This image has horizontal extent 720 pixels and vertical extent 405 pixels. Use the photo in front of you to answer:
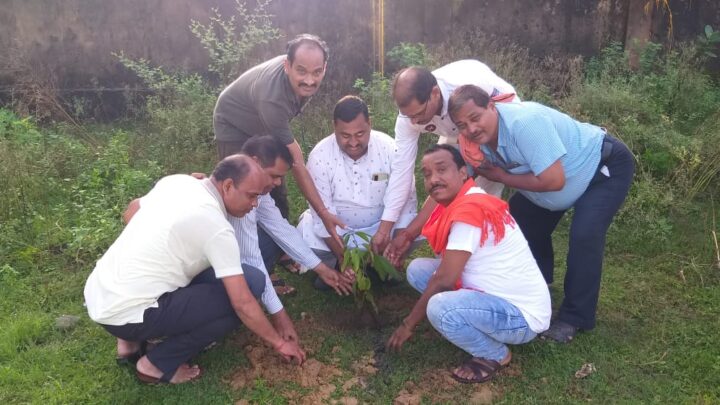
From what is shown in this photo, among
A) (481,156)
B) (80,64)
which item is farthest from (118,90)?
(481,156)

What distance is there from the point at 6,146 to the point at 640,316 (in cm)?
496

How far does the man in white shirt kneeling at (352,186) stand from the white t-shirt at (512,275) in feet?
3.18

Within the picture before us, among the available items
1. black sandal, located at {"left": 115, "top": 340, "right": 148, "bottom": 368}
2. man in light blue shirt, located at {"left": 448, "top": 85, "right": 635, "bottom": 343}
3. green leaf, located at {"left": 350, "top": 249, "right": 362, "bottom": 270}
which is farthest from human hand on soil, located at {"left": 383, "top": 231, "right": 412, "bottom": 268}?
black sandal, located at {"left": 115, "top": 340, "right": 148, "bottom": 368}

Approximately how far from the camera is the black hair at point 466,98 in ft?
8.98

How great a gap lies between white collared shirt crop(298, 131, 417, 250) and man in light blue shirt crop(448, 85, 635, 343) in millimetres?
828

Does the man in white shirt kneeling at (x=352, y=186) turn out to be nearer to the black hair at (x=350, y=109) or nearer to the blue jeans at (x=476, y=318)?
the black hair at (x=350, y=109)

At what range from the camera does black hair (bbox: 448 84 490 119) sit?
8.98 feet

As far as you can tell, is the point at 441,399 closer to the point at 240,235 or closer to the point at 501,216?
the point at 501,216

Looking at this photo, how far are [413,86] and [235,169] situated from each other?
0.98 m

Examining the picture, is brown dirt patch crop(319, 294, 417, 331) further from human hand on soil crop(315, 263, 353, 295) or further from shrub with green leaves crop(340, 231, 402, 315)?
human hand on soil crop(315, 263, 353, 295)

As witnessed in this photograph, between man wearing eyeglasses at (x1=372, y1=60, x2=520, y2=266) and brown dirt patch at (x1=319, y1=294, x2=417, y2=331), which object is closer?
man wearing eyeglasses at (x1=372, y1=60, x2=520, y2=266)

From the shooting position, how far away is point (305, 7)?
6.81 m

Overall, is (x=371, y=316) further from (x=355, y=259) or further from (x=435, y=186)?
(x=435, y=186)

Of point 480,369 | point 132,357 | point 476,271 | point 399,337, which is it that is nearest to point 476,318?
point 476,271
